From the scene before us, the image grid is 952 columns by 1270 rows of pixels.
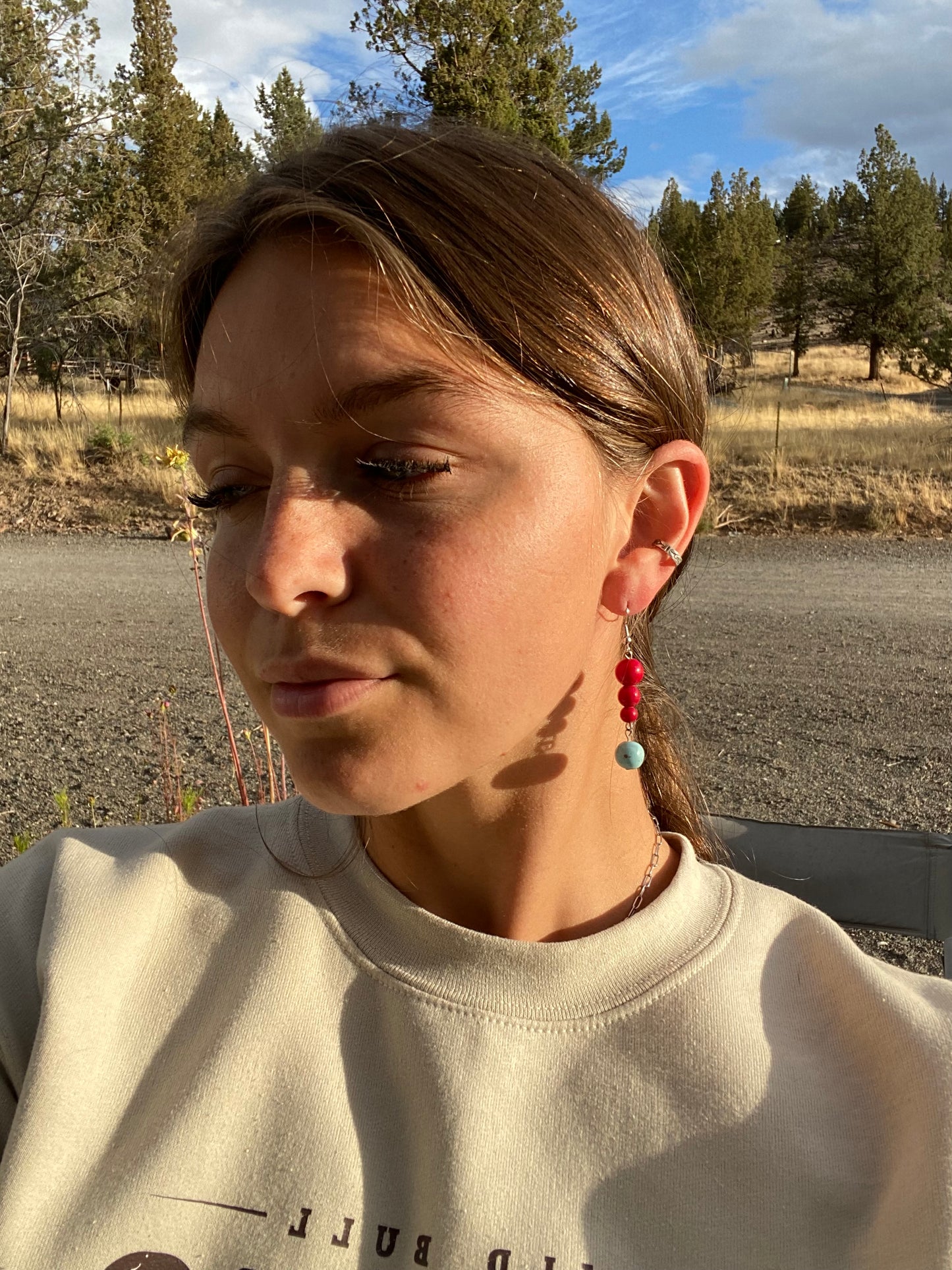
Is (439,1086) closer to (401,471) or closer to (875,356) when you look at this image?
(401,471)

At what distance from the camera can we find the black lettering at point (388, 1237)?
1.08 m

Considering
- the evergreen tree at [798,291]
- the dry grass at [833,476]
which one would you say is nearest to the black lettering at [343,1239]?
the dry grass at [833,476]

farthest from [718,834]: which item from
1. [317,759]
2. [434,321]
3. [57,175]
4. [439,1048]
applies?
[57,175]

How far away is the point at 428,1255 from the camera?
107cm

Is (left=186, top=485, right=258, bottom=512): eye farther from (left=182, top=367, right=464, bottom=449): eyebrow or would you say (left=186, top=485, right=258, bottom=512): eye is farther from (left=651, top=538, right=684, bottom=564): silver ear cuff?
(left=651, top=538, right=684, bottom=564): silver ear cuff

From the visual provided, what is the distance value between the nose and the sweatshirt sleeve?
53cm

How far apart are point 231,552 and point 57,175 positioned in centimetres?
1697

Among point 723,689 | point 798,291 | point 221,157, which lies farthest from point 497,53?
point 798,291

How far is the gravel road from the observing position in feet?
12.8

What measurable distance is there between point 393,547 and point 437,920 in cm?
48

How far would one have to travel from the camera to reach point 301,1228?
108 cm

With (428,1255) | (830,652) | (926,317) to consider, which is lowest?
(830,652)

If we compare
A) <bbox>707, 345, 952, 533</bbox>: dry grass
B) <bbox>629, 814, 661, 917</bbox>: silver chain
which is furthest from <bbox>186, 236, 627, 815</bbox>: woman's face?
<bbox>707, 345, 952, 533</bbox>: dry grass

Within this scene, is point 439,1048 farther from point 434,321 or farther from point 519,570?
point 434,321
